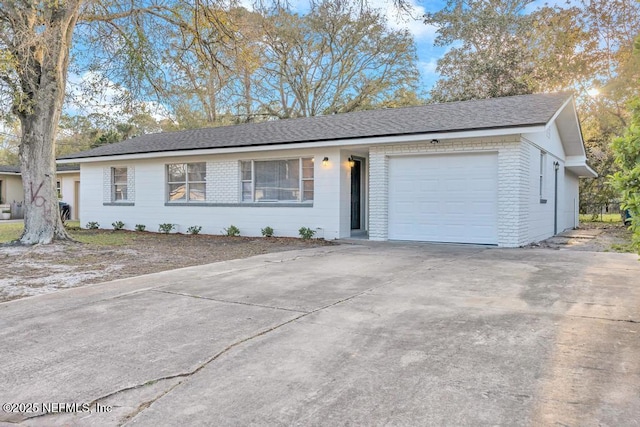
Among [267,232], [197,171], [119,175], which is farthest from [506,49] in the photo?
[119,175]

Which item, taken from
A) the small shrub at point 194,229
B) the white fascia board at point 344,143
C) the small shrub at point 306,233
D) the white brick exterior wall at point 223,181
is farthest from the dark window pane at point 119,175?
the small shrub at point 306,233

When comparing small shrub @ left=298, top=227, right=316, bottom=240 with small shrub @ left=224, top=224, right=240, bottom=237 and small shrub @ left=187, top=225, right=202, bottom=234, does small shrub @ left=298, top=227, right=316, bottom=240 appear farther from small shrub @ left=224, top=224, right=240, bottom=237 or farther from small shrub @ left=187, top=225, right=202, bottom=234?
small shrub @ left=187, top=225, right=202, bottom=234

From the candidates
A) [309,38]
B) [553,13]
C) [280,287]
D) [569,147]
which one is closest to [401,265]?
[280,287]

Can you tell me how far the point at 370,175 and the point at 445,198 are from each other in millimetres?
2099

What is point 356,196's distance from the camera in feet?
46.5

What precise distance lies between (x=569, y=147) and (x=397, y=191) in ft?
26.5

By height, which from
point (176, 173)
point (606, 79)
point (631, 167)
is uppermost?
point (606, 79)

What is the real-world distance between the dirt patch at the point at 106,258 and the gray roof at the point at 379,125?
10.2 ft

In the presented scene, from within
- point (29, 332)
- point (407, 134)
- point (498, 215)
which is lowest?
point (29, 332)

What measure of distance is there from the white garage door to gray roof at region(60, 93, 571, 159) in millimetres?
935

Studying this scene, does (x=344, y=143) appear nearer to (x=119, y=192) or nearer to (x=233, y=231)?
(x=233, y=231)

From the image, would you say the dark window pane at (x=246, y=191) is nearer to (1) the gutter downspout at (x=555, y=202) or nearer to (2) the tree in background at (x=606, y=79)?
(1) the gutter downspout at (x=555, y=202)

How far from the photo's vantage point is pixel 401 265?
25.3 ft

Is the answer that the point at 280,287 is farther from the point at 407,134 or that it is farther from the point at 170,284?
the point at 407,134
